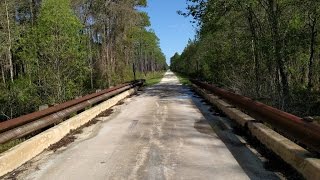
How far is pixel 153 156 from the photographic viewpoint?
746 centimetres

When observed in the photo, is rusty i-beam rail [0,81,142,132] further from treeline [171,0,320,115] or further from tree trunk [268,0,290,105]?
tree trunk [268,0,290,105]

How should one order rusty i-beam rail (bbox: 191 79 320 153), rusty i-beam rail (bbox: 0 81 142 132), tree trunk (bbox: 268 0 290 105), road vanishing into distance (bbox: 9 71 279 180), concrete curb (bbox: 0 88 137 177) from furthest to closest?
tree trunk (bbox: 268 0 290 105), rusty i-beam rail (bbox: 0 81 142 132), concrete curb (bbox: 0 88 137 177), road vanishing into distance (bbox: 9 71 279 180), rusty i-beam rail (bbox: 191 79 320 153)

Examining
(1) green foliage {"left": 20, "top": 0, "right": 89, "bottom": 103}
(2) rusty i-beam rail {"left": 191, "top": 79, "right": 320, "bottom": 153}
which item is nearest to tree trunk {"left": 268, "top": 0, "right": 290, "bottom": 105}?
(2) rusty i-beam rail {"left": 191, "top": 79, "right": 320, "bottom": 153}

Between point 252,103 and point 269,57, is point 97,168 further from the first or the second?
point 269,57

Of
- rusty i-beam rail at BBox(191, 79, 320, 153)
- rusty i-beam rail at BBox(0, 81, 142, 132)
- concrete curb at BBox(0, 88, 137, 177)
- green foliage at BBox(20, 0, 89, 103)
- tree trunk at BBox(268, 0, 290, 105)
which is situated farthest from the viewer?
green foliage at BBox(20, 0, 89, 103)

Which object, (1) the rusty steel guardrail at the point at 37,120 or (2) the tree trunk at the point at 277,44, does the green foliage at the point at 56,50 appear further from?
(2) the tree trunk at the point at 277,44

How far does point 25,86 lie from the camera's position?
31438 millimetres

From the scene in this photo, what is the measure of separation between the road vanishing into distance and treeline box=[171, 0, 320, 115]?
19.1 feet

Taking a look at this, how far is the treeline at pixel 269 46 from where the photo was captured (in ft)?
62.1

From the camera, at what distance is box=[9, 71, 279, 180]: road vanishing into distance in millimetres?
6352

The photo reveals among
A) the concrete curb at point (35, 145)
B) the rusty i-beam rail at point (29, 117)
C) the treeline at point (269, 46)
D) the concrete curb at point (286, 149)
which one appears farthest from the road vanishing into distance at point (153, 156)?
the treeline at point (269, 46)

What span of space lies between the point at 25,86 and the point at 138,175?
89.2ft

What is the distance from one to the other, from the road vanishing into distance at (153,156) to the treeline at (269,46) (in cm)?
583

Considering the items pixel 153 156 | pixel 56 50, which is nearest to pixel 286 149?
pixel 153 156
